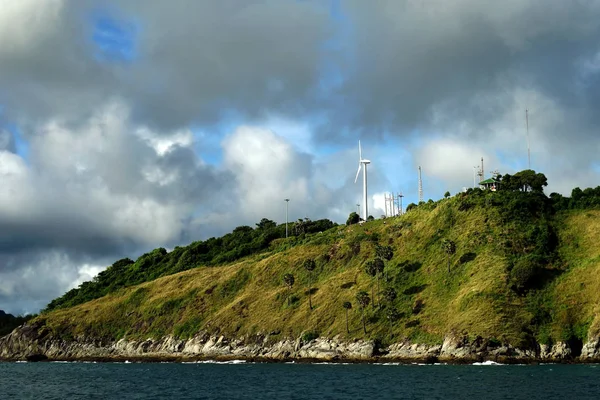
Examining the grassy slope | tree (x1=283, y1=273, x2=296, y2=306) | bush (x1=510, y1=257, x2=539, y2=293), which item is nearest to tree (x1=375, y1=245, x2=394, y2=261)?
the grassy slope

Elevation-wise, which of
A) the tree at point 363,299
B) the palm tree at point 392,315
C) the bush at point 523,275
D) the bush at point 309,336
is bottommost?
the bush at point 309,336

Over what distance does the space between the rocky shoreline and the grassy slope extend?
279cm

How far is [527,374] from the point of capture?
320 feet

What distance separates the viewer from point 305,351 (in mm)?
154625

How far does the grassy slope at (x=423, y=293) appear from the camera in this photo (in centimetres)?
13650

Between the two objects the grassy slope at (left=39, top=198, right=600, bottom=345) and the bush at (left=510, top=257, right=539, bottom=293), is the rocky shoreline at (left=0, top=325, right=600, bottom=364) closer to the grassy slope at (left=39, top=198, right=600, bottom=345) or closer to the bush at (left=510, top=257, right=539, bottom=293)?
the grassy slope at (left=39, top=198, right=600, bottom=345)

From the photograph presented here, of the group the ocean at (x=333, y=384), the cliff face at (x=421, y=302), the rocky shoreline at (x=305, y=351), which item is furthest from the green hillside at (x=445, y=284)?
the ocean at (x=333, y=384)

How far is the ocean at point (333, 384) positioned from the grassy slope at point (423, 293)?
22.0 m

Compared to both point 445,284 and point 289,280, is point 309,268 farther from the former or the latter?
point 445,284

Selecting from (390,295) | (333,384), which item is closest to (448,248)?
(390,295)

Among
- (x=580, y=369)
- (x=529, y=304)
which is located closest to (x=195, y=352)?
(x=529, y=304)

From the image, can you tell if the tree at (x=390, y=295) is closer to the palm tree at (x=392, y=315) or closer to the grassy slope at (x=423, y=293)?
the grassy slope at (x=423, y=293)

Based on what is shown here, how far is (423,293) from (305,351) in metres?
34.9

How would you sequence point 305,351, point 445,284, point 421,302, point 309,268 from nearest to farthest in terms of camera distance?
point 421,302
point 305,351
point 445,284
point 309,268
